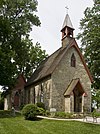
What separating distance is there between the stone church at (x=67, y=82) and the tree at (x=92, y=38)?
26.0ft

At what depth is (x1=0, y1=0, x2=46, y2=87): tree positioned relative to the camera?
110ft

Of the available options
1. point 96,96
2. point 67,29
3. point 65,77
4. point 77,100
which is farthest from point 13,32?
point 96,96

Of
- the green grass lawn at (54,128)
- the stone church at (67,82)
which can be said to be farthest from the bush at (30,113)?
the stone church at (67,82)

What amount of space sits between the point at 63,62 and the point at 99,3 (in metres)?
16.8

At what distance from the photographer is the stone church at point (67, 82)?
32.6 metres

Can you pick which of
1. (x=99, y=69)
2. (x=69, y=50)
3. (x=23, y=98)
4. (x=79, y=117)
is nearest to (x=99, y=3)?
(x=99, y=69)

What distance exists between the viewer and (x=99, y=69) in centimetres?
4481

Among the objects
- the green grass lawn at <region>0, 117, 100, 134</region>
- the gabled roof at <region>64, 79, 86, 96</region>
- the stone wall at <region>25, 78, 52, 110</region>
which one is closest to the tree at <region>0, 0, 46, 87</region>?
the stone wall at <region>25, 78, 52, 110</region>

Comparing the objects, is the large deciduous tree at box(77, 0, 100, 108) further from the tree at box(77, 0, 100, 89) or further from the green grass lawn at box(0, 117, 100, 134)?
the green grass lawn at box(0, 117, 100, 134)

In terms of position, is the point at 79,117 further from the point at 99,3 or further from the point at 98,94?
the point at 99,3

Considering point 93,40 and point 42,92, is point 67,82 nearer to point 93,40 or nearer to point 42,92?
point 42,92

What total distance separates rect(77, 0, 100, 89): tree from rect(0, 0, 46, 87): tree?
9.82 meters

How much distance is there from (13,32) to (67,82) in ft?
35.5

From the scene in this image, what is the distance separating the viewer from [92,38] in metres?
44.0
